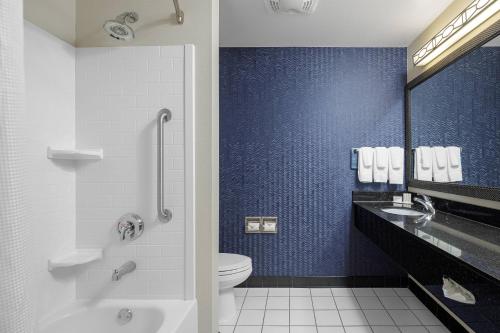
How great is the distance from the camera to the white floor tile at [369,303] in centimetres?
255

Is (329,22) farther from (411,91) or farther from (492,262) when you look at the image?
(492,262)

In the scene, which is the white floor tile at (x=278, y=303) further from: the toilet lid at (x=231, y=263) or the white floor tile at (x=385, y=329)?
the white floor tile at (x=385, y=329)

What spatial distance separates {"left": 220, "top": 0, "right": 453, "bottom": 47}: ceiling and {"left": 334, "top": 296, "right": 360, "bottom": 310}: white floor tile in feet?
7.86

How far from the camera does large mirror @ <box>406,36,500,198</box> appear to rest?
1809mm

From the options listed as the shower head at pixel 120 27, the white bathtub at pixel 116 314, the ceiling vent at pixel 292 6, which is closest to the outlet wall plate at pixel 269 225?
the white bathtub at pixel 116 314

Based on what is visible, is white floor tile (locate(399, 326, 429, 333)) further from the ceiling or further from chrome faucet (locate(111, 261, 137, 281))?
the ceiling

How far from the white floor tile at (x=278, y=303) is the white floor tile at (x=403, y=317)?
85cm

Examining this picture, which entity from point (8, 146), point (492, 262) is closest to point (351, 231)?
point (492, 262)

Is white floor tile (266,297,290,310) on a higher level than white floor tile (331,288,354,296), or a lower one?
lower

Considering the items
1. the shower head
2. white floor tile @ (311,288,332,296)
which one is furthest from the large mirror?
the shower head

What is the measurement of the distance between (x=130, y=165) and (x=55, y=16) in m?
0.81

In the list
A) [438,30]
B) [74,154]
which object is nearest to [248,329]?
[74,154]

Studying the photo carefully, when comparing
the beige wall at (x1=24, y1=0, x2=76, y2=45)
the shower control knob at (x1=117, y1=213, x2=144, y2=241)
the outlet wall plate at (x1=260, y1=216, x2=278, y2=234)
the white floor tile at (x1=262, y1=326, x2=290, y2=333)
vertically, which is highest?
the beige wall at (x1=24, y1=0, x2=76, y2=45)

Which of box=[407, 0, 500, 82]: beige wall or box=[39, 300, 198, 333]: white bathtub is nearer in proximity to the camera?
box=[39, 300, 198, 333]: white bathtub
